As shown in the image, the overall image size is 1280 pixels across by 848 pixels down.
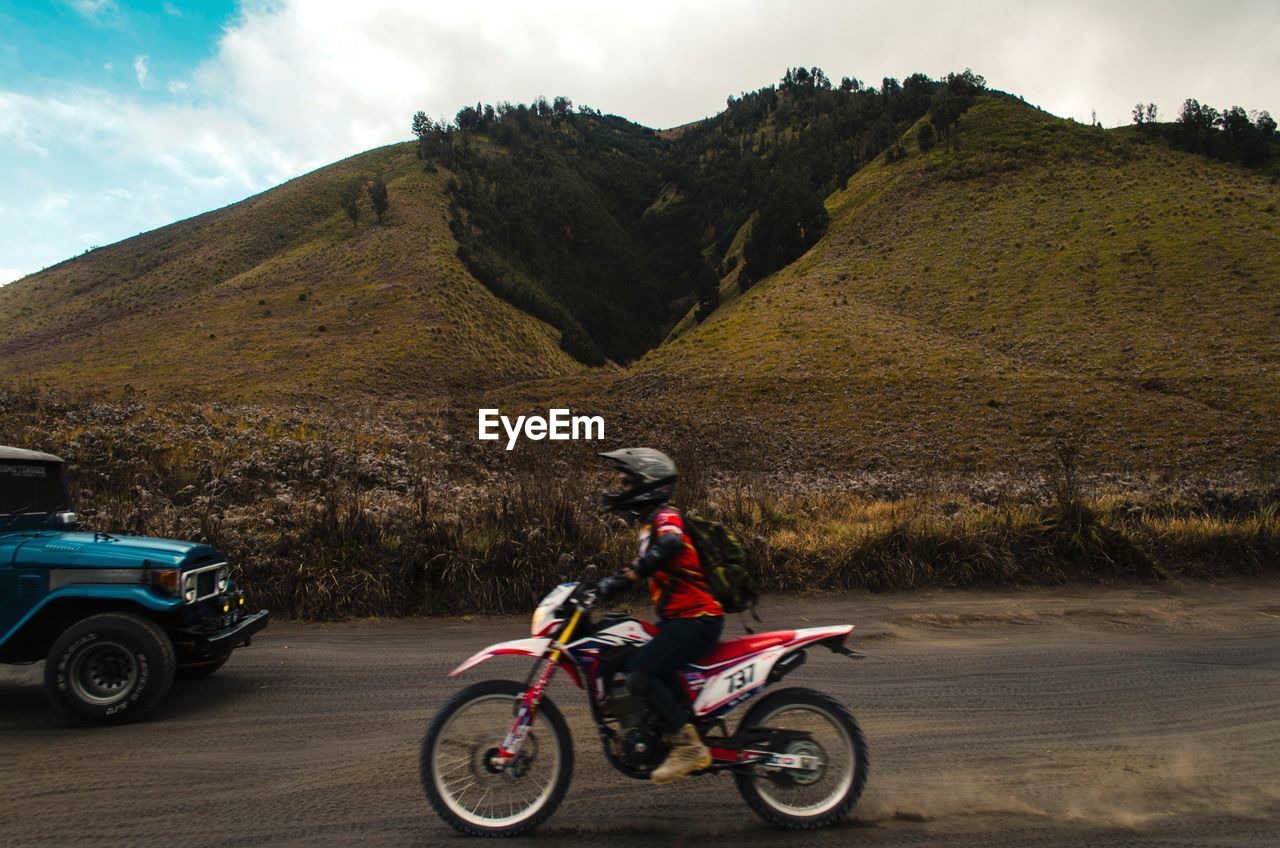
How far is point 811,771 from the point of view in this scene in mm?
4008

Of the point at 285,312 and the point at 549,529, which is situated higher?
the point at 285,312

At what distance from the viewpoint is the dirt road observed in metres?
4.07

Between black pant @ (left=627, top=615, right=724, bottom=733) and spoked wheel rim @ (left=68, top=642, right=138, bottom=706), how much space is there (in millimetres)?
4109

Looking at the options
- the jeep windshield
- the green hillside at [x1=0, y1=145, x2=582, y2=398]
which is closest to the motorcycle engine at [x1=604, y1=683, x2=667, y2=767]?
the jeep windshield

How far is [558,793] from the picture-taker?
155 inches

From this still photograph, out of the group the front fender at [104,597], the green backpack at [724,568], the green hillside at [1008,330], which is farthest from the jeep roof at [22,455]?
the green hillside at [1008,330]

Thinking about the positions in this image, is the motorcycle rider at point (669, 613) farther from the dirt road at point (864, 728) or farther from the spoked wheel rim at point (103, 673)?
the spoked wheel rim at point (103, 673)

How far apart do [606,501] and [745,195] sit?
13657 centimetres

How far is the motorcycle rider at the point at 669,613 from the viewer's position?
385 cm

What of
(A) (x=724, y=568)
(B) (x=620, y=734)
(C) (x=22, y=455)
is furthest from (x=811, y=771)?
(C) (x=22, y=455)

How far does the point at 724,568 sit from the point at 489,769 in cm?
168

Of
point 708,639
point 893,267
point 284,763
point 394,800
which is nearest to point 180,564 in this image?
point 284,763

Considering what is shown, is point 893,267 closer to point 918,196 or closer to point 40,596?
point 918,196

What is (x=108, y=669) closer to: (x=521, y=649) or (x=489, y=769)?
(x=489, y=769)
